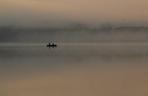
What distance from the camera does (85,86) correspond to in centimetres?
1622

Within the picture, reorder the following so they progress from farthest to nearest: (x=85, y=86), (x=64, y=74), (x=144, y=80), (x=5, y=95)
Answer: (x=64, y=74) < (x=144, y=80) < (x=85, y=86) < (x=5, y=95)

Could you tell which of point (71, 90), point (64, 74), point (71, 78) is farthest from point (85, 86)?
point (64, 74)

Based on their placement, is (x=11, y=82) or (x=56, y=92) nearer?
(x=56, y=92)

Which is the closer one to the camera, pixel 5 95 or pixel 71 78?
pixel 5 95

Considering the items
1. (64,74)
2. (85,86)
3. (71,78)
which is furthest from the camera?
(64,74)

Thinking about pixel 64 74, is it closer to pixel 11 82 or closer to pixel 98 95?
pixel 11 82

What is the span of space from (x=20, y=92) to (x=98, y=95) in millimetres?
2413

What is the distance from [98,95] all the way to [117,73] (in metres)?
6.62

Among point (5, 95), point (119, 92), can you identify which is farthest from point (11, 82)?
point (119, 92)

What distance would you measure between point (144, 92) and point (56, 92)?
267 centimetres

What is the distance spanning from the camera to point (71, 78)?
18.6m

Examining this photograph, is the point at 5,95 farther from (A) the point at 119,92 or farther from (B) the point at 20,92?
(A) the point at 119,92

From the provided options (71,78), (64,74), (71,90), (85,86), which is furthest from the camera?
(64,74)

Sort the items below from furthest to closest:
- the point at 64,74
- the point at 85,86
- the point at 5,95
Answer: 1. the point at 64,74
2. the point at 85,86
3. the point at 5,95
